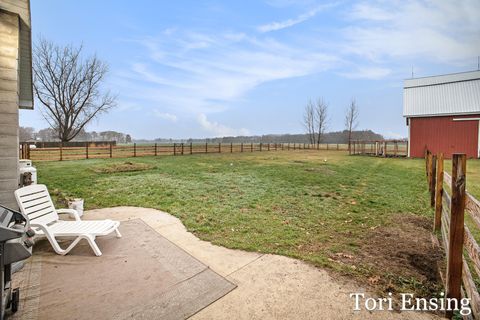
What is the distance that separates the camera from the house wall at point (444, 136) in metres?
18.1

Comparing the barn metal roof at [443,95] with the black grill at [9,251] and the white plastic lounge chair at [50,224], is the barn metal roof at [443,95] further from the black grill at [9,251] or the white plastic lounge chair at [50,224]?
the black grill at [9,251]

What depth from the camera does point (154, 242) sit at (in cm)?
349

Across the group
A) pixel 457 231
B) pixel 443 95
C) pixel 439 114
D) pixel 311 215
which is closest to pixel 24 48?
pixel 311 215

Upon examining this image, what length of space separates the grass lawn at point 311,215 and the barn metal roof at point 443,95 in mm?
14920

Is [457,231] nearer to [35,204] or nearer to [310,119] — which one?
[35,204]

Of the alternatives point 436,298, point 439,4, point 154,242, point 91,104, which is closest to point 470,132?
point 439,4

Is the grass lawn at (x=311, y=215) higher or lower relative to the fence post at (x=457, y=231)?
lower

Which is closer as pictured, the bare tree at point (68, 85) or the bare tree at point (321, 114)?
the bare tree at point (68, 85)

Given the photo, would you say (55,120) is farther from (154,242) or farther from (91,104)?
(154,242)

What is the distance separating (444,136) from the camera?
1917 centimetres

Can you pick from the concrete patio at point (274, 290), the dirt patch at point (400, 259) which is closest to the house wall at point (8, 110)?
the concrete patio at point (274, 290)

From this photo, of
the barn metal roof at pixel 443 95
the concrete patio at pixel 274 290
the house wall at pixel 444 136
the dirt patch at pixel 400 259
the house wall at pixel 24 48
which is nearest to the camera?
the concrete patio at pixel 274 290

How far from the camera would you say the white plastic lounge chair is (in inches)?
118

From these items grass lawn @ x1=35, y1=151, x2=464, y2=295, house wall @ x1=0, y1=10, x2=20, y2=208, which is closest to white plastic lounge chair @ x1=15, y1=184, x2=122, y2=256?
house wall @ x1=0, y1=10, x2=20, y2=208
